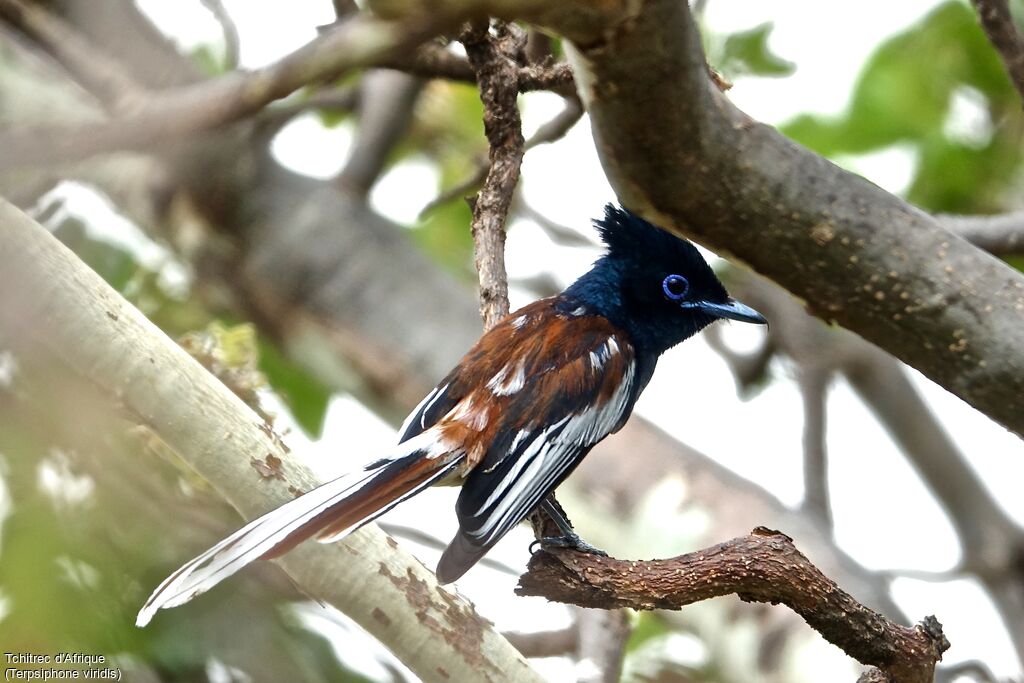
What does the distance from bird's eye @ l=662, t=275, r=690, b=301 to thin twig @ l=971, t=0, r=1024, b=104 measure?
3.92 ft

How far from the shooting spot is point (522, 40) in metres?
3.33

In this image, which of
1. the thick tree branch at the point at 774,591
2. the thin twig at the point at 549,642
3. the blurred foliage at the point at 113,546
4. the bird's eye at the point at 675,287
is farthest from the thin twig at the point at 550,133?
the thick tree branch at the point at 774,591

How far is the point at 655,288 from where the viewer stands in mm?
4113

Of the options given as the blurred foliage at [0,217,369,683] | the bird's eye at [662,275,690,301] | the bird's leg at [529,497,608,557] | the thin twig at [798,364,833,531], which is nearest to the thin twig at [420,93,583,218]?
the bird's eye at [662,275,690,301]

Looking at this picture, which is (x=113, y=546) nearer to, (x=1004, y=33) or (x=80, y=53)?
(x=80, y=53)

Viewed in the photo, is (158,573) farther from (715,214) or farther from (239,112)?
(715,214)

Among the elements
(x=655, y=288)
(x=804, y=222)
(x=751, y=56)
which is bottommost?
(x=804, y=222)

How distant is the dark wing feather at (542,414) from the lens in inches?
124

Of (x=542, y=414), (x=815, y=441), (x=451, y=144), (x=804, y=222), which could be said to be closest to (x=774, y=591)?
(x=804, y=222)

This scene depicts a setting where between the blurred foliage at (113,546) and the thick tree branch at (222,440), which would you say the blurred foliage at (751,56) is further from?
the thick tree branch at (222,440)

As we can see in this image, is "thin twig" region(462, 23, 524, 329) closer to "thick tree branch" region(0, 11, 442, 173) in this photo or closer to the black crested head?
the black crested head

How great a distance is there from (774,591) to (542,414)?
41.9 inches

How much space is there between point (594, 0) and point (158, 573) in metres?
1.65

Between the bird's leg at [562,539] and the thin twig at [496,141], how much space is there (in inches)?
21.9
